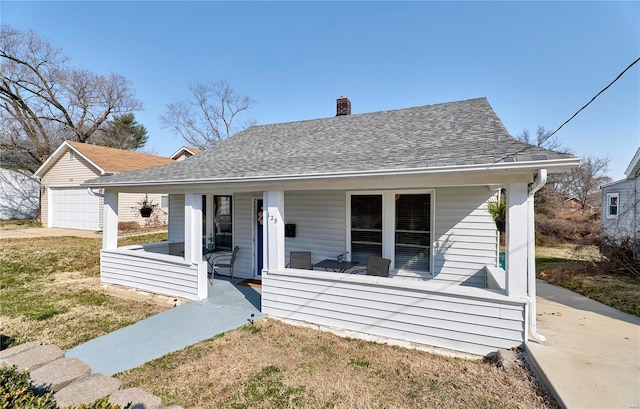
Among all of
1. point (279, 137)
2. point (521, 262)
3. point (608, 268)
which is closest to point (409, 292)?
point (521, 262)

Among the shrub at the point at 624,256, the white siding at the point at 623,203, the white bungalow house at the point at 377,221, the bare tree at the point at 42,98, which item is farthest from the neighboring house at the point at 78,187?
the white siding at the point at 623,203

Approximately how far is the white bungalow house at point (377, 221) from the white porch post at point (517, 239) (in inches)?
0.5

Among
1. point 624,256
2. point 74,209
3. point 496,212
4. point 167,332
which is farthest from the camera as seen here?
point 74,209

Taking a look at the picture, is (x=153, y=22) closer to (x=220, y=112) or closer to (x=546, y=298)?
(x=546, y=298)

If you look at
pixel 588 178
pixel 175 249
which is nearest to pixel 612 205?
pixel 175 249

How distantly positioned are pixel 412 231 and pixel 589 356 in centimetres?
334

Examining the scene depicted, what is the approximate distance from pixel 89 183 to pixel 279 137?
16.9 feet

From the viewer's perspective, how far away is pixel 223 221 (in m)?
8.80

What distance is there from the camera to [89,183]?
7.61 metres

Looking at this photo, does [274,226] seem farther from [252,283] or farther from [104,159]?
[104,159]

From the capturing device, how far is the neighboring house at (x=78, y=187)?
16.3 m

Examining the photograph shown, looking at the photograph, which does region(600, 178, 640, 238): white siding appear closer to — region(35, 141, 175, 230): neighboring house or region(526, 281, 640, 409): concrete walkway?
region(526, 281, 640, 409): concrete walkway

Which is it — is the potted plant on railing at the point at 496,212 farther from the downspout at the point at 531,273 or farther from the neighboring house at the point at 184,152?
the neighboring house at the point at 184,152

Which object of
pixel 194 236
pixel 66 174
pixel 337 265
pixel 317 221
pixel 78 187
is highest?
pixel 66 174
